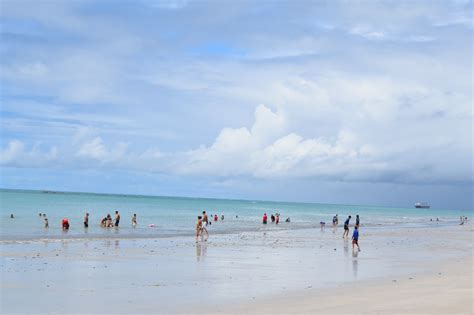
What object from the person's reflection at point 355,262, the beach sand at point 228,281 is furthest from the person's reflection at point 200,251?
the person's reflection at point 355,262

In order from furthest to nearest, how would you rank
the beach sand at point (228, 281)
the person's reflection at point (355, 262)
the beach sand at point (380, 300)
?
the person's reflection at point (355, 262), the beach sand at point (228, 281), the beach sand at point (380, 300)

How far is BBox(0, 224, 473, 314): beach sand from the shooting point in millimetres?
14891

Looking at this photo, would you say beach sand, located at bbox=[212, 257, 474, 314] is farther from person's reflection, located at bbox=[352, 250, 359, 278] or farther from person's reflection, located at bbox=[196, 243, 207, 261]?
person's reflection, located at bbox=[196, 243, 207, 261]

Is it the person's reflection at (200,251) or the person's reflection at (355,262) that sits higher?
the person's reflection at (200,251)

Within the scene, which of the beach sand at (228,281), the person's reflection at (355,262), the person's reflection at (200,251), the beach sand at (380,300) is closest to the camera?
the beach sand at (380,300)

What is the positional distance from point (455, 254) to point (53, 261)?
21445 mm

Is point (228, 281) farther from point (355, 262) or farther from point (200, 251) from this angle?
point (200, 251)

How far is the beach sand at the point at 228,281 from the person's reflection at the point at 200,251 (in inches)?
2.0

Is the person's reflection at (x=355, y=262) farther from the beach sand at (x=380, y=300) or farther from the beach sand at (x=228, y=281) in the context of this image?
Answer: the beach sand at (x=380, y=300)

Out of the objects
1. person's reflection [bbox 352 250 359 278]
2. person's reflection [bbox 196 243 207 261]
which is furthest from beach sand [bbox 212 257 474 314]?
person's reflection [bbox 196 243 207 261]

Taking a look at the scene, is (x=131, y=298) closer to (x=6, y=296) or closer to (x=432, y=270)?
(x=6, y=296)

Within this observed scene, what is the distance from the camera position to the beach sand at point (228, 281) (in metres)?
14.9

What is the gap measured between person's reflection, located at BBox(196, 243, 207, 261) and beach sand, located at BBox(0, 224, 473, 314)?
5 centimetres

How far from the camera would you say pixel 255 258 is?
2702 cm
